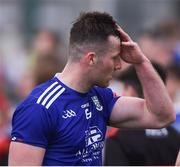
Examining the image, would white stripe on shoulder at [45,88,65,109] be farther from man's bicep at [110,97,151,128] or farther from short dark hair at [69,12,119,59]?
man's bicep at [110,97,151,128]

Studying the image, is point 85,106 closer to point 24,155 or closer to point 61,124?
point 61,124

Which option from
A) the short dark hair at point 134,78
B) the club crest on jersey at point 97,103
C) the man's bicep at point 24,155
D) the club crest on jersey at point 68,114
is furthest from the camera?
the short dark hair at point 134,78

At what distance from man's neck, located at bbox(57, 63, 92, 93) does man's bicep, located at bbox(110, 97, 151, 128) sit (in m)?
0.36

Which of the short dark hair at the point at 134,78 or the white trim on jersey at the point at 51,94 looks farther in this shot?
the short dark hair at the point at 134,78

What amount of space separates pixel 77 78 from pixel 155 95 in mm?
597

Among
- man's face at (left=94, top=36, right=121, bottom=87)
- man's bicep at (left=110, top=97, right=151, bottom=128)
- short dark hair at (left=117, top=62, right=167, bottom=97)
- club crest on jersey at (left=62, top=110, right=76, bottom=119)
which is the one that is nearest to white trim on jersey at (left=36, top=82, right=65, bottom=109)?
club crest on jersey at (left=62, top=110, right=76, bottom=119)

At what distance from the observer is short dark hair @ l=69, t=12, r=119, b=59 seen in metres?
6.22

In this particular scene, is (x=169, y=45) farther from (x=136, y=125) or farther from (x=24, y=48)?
(x=136, y=125)

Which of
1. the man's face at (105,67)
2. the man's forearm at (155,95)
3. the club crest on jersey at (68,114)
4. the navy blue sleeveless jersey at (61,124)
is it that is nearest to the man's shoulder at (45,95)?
the navy blue sleeveless jersey at (61,124)

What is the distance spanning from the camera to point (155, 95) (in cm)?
648

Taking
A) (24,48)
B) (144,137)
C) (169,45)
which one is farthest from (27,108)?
(24,48)

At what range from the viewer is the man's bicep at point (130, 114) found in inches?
256

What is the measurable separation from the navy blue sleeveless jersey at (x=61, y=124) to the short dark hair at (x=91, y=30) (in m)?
0.31

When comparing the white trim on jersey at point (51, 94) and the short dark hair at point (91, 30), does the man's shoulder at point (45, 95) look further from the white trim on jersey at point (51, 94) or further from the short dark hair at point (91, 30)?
the short dark hair at point (91, 30)
